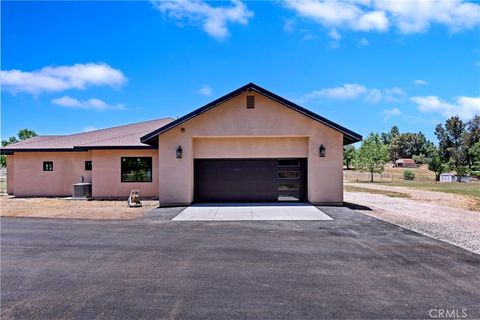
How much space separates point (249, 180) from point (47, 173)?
41.9 feet

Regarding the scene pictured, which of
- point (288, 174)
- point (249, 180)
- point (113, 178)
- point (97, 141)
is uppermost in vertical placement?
point (97, 141)

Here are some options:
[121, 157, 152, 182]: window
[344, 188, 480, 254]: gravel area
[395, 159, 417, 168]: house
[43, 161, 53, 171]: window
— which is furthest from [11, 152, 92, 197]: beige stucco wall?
[395, 159, 417, 168]: house

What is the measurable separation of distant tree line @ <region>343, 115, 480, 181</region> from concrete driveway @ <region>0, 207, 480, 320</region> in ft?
142

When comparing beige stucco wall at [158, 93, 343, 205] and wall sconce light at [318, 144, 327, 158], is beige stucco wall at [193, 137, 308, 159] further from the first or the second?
wall sconce light at [318, 144, 327, 158]

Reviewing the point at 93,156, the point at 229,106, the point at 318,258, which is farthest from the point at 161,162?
the point at 318,258

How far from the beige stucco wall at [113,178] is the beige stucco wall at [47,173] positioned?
165 cm

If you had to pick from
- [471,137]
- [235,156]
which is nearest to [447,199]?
[235,156]

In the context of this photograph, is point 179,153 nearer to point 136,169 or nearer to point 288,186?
point 136,169

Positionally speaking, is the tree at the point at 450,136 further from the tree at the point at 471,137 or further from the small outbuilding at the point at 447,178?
the small outbuilding at the point at 447,178

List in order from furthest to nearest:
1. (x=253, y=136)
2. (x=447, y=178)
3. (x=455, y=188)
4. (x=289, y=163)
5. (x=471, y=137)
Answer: (x=471, y=137), (x=447, y=178), (x=455, y=188), (x=289, y=163), (x=253, y=136)

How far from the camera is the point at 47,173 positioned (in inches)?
779

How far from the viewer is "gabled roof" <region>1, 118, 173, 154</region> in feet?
59.3

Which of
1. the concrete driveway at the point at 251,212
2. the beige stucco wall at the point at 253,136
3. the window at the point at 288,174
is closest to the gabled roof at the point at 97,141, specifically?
the beige stucco wall at the point at 253,136

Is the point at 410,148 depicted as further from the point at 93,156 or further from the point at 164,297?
the point at 164,297
